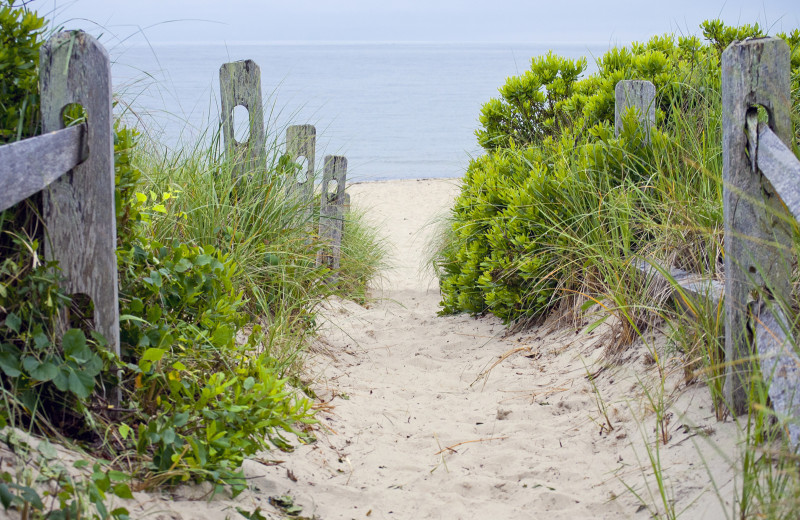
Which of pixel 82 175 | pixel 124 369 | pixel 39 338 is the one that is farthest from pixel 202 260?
pixel 39 338

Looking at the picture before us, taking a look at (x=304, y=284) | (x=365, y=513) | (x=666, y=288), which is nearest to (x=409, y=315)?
(x=304, y=284)

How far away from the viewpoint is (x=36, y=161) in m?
2.19

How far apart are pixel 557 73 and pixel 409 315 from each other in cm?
279

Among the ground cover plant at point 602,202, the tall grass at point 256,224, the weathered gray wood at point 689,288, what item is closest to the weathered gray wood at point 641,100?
the ground cover plant at point 602,202

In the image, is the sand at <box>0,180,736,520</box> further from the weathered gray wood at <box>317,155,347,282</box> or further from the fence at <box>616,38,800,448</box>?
the weathered gray wood at <box>317,155,347,282</box>

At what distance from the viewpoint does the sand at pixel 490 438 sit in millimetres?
2619

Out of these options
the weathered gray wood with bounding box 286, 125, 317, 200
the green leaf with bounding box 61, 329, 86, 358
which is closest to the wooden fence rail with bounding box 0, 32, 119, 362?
the green leaf with bounding box 61, 329, 86, 358

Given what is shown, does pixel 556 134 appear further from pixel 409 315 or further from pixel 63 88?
pixel 63 88

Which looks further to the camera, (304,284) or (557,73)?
(557,73)

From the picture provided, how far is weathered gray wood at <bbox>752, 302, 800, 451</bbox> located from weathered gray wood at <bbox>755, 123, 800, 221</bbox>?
0.37 metres

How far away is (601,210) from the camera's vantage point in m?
4.29

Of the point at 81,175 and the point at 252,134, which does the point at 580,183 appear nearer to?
the point at 252,134

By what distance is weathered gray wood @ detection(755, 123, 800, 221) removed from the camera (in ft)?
6.80

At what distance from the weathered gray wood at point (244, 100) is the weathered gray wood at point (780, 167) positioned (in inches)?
143
